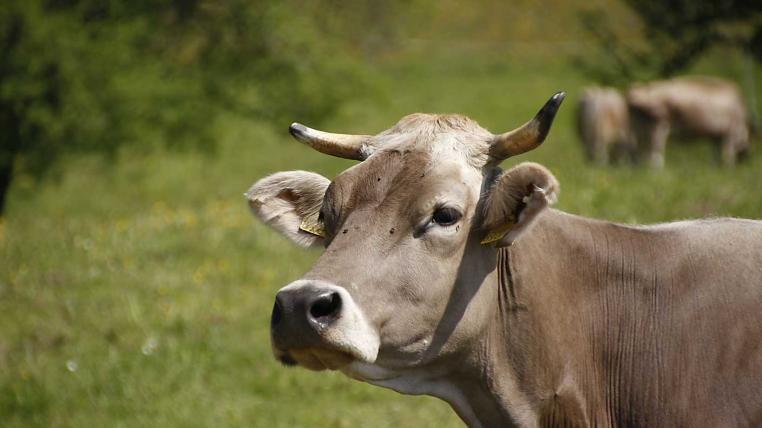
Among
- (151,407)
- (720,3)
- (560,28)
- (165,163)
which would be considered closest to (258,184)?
(151,407)

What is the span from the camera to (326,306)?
342cm

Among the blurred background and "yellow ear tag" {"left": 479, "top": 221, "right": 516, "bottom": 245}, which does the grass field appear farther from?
"yellow ear tag" {"left": 479, "top": 221, "right": 516, "bottom": 245}

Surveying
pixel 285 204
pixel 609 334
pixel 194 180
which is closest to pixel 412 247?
pixel 285 204

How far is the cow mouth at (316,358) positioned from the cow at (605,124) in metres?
19.1

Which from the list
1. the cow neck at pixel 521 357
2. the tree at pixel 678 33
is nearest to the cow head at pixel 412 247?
the cow neck at pixel 521 357

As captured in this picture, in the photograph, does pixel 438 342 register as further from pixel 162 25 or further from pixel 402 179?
pixel 162 25

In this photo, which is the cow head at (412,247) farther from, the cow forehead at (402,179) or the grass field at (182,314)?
the grass field at (182,314)

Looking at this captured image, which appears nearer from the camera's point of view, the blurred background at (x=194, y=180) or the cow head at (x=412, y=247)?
the cow head at (x=412, y=247)

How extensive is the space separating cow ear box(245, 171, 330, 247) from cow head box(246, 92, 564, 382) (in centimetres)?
28

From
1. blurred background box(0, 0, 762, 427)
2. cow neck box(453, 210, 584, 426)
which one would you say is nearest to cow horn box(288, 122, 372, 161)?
cow neck box(453, 210, 584, 426)

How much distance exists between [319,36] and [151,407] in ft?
42.2

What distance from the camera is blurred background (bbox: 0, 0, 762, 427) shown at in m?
7.55

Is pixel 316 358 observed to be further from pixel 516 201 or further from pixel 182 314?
pixel 182 314

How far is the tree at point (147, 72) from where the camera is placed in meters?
14.3
